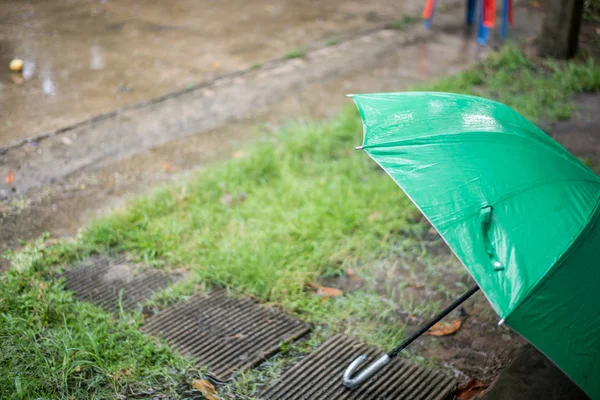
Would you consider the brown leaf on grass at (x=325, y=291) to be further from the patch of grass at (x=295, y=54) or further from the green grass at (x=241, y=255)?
the patch of grass at (x=295, y=54)

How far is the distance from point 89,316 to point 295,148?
197cm

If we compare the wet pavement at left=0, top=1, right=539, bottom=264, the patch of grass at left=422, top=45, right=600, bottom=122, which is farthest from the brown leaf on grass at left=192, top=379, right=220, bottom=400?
the patch of grass at left=422, top=45, right=600, bottom=122

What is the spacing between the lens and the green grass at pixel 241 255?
2650mm

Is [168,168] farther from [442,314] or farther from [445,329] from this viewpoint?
[442,314]

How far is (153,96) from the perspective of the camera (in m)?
5.07

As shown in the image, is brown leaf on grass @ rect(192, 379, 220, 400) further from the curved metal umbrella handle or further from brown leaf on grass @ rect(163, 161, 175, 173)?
brown leaf on grass @ rect(163, 161, 175, 173)

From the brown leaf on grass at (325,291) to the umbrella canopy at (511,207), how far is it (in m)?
1.19

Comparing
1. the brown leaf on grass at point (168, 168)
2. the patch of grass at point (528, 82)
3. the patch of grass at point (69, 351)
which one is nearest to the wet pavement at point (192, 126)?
the brown leaf on grass at point (168, 168)

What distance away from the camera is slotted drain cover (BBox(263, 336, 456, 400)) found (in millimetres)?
2605

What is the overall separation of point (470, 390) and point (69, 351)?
170 centimetres

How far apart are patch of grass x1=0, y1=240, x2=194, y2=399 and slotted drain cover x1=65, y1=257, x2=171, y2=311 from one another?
4.2 inches

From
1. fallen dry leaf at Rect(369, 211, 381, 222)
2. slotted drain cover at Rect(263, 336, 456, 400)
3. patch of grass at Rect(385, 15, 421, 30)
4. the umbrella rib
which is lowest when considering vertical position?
slotted drain cover at Rect(263, 336, 456, 400)

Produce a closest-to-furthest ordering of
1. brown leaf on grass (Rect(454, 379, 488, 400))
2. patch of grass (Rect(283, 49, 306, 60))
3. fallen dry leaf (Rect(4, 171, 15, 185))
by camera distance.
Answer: brown leaf on grass (Rect(454, 379, 488, 400)) → fallen dry leaf (Rect(4, 171, 15, 185)) → patch of grass (Rect(283, 49, 306, 60))

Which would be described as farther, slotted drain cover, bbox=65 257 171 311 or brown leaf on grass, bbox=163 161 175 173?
brown leaf on grass, bbox=163 161 175 173
